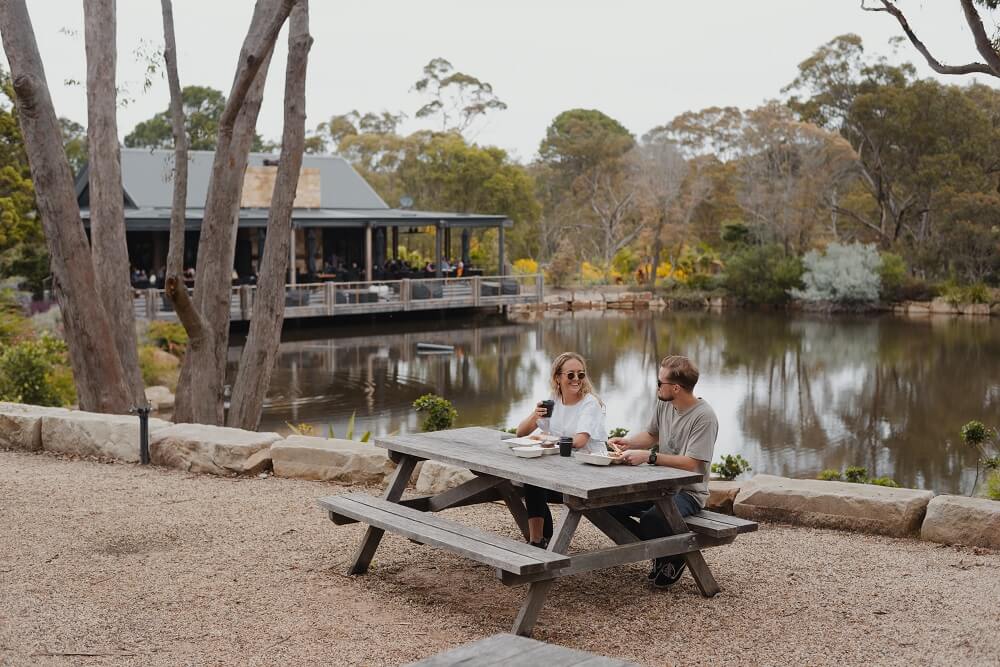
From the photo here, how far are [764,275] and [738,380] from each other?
17975 millimetres

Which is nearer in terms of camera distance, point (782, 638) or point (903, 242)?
point (782, 638)

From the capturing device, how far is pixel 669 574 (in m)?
4.63

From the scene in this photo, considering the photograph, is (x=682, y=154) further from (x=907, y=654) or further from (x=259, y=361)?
(x=907, y=654)

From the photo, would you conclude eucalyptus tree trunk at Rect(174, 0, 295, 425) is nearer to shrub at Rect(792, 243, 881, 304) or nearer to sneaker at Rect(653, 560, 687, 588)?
sneaker at Rect(653, 560, 687, 588)

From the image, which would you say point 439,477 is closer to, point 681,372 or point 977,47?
point 681,372

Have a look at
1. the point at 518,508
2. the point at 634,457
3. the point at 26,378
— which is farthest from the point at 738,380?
the point at 634,457

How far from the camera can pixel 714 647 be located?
3.96 m

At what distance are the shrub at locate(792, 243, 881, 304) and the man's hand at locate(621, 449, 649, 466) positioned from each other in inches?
1299

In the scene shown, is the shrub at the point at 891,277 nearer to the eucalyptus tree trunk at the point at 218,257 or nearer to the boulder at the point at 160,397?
the boulder at the point at 160,397

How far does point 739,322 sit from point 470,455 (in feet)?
95.6

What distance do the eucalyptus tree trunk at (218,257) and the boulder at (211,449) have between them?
2.12 metres

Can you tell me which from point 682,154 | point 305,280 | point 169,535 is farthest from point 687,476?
point 682,154

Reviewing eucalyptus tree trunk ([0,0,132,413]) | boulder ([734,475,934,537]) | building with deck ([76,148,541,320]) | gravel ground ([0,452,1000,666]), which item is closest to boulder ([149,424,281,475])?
gravel ground ([0,452,1000,666])

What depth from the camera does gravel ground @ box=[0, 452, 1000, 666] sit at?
12.9 ft
